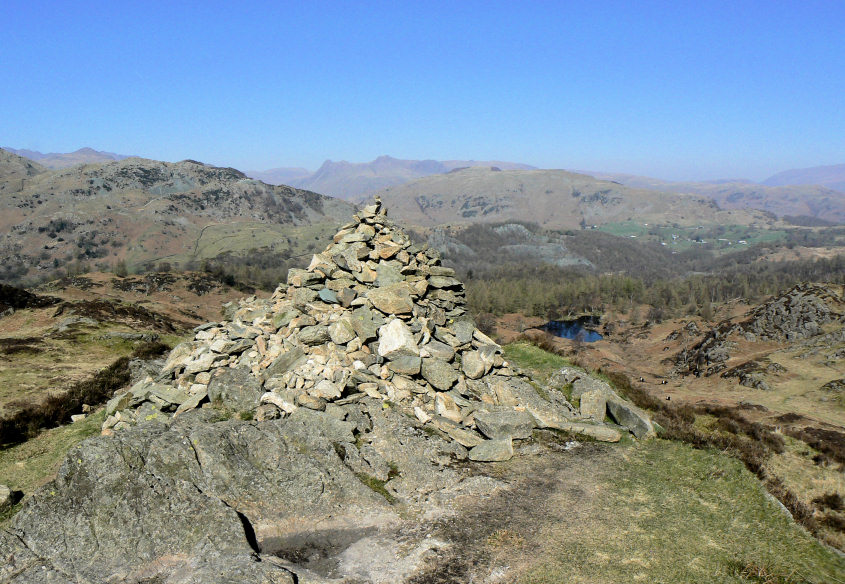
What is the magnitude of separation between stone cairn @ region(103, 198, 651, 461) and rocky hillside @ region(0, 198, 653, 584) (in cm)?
7

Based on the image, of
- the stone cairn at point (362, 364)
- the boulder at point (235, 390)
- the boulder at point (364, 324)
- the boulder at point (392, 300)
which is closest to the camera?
the boulder at point (235, 390)

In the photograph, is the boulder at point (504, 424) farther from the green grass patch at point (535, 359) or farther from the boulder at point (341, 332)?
the boulder at point (341, 332)

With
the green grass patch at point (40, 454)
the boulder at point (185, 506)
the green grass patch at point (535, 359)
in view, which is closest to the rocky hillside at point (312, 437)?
the boulder at point (185, 506)

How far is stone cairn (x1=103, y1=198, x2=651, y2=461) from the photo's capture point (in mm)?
18062

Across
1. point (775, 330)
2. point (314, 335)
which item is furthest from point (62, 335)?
point (775, 330)

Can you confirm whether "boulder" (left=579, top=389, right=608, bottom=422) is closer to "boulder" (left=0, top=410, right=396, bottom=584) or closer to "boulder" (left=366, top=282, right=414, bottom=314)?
"boulder" (left=366, top=282, right=414, bottom=314)

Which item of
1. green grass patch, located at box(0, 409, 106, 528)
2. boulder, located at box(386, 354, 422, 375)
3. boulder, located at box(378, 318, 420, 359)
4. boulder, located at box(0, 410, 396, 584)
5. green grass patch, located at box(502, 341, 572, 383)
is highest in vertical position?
boulder, located at box(378, 318, 420, 359)

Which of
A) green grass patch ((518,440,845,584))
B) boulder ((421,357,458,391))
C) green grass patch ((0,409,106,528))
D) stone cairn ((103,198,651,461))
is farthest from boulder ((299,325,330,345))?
green grass patch ((518,440,845,584))

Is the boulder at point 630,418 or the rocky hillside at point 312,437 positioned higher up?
the rocky hillside at point 312,437

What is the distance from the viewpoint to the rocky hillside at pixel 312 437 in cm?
1125

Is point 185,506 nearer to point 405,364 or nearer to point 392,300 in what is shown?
point 405,364

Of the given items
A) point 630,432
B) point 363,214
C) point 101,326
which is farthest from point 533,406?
point 101,326

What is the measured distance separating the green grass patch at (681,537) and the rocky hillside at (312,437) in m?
3.12

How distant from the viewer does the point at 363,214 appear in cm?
2534
